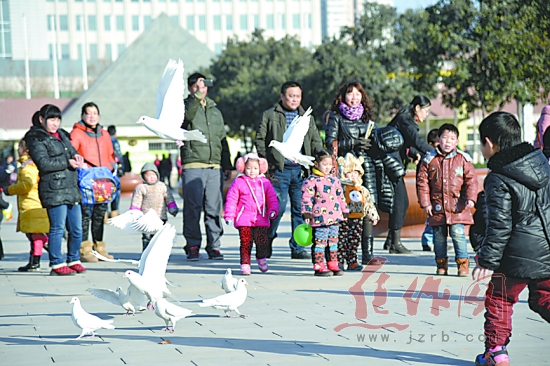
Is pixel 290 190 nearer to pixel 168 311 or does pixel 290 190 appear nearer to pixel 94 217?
pixel 94 217

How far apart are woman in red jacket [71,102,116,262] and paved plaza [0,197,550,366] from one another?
4.86 feet

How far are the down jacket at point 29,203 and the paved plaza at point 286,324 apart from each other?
95 centimetres

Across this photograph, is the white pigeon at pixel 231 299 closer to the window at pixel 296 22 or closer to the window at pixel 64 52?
the window at pixel 64 52

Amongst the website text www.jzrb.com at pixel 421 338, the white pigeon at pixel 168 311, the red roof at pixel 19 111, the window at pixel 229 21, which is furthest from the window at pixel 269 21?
the website text www.jzrb.com at pixel 421 338

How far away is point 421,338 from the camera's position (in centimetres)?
589

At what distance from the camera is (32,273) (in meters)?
10.3

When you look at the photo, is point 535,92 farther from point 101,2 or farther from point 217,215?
point 101,2

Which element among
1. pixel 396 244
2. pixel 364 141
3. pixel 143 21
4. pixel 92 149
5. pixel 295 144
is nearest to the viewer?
pixel 295 144

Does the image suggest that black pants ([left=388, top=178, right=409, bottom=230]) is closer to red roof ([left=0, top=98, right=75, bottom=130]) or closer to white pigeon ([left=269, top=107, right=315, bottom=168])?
white pigeon ([left=269, top=107, right=315, bottom=168])

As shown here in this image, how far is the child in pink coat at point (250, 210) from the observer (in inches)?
363

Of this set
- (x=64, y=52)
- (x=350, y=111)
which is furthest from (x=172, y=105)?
(x=64, y=52)

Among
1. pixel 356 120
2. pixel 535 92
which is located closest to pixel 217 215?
pixel 356 120

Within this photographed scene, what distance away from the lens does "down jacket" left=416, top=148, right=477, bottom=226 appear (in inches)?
351

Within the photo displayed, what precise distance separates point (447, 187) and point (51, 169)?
13.6ft
